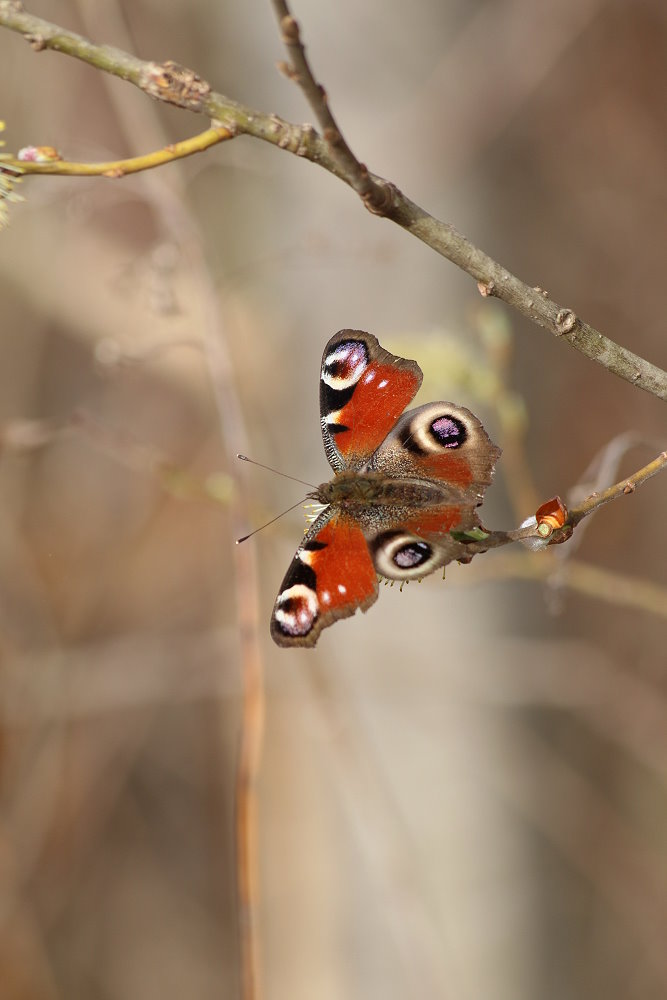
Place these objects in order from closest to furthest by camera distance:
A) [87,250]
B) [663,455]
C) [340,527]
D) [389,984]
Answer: [663,455] → [340,527] → [389,984] → [87,250]

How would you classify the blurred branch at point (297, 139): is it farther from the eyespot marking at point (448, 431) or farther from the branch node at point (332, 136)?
the eyespot marking at point (448, 431)

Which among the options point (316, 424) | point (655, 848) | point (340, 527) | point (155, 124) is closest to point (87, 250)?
point (155, 124)

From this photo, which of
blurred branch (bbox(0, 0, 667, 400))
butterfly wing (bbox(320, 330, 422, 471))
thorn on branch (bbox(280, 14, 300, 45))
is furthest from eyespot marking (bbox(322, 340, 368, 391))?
thorn on branch (bbox(280, 14, 300, 45))

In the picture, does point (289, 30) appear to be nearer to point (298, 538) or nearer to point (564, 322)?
point (564, 322)

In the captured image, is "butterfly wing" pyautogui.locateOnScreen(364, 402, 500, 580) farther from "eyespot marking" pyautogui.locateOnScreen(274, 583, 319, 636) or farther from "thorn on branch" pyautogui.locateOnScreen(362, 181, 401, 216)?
"thorn on branch" pyautogui.locateOnScreen(362, 181, 401, 216)

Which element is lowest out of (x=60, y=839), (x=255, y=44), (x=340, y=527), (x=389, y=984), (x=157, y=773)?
(x=389, y=984)

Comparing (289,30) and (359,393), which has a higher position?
(359,393)

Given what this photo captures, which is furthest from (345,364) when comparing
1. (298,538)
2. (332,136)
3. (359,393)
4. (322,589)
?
(298,538)

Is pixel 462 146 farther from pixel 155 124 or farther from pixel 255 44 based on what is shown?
pixel 155 124
